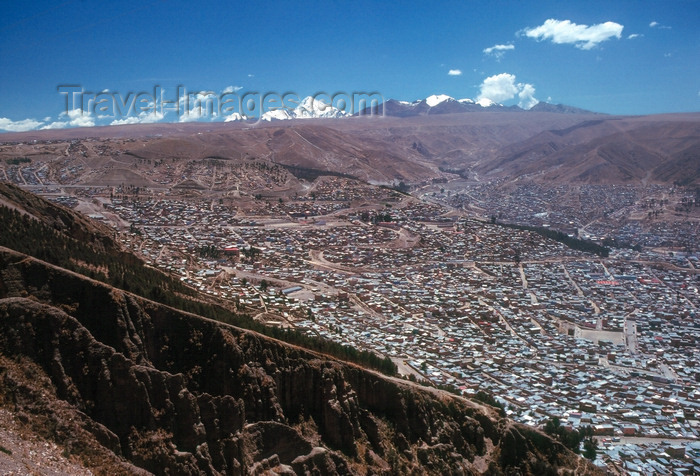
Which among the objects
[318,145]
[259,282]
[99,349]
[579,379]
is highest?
[318,145]

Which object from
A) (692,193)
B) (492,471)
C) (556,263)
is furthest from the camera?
Result: (692,193)

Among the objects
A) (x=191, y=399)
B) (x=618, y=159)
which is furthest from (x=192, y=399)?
(x=618, y=159)

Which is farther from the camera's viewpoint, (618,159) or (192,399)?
(618,159)

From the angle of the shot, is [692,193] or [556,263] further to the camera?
Answer: [692,193]

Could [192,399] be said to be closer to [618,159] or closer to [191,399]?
[191,399]

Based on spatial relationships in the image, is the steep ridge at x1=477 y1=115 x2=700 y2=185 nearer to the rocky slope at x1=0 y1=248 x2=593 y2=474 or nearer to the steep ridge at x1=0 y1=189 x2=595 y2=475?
the steep ridge at x1=0 y1=189 x2=595 y2=475

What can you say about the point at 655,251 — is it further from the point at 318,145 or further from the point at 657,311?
the point at 318,145

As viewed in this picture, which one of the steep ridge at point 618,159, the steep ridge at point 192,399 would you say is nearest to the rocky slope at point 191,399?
the steep ridge at point 192,399

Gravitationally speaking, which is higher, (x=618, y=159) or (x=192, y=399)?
(x=618, y=159)

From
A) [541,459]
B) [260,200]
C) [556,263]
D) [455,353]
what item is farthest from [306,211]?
[541,459]
